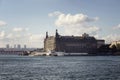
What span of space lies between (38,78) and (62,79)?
3159mm

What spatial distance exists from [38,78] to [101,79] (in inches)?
287

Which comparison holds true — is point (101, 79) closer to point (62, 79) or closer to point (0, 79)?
point (62, 79)

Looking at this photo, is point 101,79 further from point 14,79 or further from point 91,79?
point 14,79

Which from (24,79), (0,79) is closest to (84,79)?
(24,79)

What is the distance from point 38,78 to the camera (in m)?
44.9

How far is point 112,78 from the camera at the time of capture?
147 ft

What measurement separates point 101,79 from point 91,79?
1137 mm

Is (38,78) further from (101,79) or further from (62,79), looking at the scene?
(101,79)

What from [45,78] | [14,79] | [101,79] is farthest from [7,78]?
[101,79]

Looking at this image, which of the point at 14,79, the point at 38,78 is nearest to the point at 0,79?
the point at 14,79

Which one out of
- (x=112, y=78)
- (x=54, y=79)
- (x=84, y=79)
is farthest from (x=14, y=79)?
(x=112, y=78)

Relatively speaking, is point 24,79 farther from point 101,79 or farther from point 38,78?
point 101,79

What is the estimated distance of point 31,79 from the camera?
4375 centimetres

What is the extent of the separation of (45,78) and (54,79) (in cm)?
179
